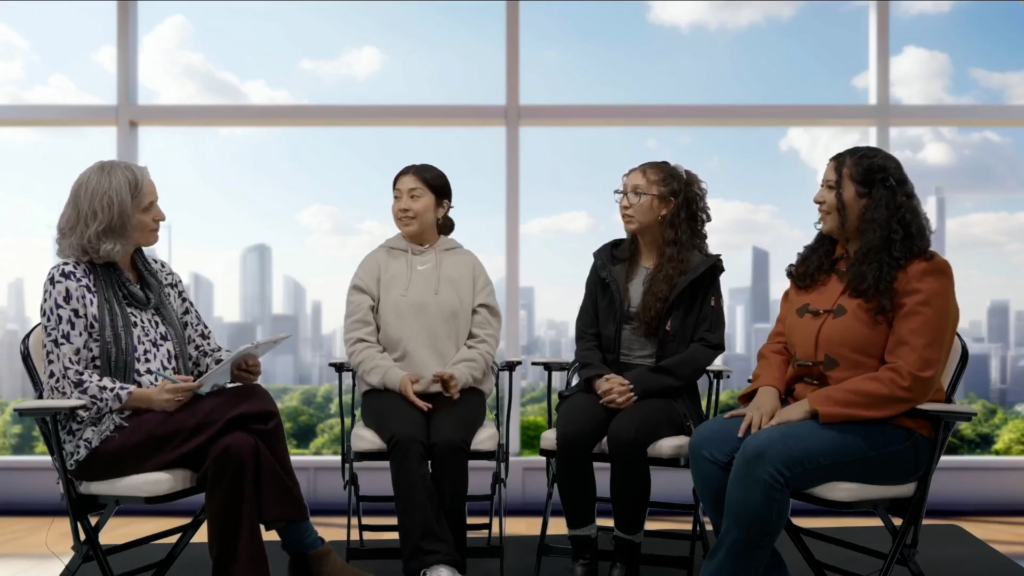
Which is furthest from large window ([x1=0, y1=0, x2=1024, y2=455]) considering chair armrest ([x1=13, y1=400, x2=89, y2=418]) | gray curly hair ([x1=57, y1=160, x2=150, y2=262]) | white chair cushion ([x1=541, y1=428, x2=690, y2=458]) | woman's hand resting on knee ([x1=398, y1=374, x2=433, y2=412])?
chair armrest ([x1=13, y1=400, x2=89, y2=418])

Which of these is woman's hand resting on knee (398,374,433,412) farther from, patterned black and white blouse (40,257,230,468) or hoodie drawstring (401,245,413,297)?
patterned black and white blouse (40,257,230,468)

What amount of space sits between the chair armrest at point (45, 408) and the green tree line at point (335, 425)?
213 cm

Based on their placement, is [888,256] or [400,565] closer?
[888,256]

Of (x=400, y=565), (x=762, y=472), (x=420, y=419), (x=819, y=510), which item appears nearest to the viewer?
(x=762, y=472)

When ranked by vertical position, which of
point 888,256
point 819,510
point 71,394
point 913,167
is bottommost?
point 819,510

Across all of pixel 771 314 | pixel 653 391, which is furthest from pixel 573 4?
pixel 653 391

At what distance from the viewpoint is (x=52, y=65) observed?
4.47 metres

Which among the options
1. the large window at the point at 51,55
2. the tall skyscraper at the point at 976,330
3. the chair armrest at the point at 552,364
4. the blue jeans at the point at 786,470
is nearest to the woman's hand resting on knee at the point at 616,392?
the chair armrest at the point at 552,364

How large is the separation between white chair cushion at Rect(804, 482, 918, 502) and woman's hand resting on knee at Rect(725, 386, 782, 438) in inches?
9.9

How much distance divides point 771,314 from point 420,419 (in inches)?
88.9

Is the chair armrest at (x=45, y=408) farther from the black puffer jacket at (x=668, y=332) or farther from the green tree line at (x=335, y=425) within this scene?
the green tree line at (x=335, y=425)

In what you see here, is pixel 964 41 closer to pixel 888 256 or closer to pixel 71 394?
pixel 888 256

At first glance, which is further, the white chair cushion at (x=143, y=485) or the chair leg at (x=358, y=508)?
the chair leg at (x=358, y=508)

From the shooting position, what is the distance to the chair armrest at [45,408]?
2357 millimetres
